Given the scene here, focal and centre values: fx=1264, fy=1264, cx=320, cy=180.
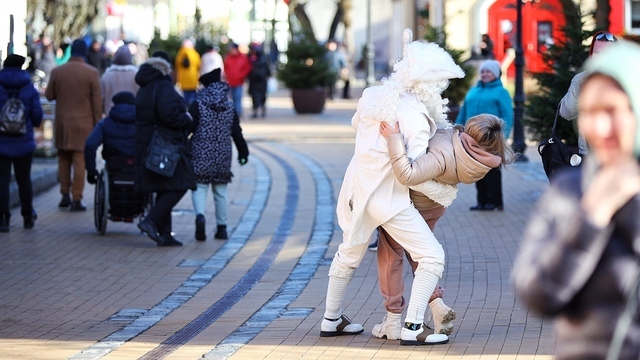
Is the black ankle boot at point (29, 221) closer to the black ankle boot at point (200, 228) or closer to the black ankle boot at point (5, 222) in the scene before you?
the black ankle boot at point (5, 222)

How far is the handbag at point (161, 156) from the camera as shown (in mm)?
10656

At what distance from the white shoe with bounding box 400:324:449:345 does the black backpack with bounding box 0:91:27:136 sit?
5.80 m

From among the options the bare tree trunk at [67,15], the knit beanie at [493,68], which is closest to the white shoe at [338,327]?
the knit beanie at [493,68]

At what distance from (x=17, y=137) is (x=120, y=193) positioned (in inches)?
44.9

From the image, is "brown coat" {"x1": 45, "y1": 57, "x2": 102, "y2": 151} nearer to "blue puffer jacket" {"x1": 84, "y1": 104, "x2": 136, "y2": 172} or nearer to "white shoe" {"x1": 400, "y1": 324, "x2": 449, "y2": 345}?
"blue puffer jacket" {"x1": 84, "y1": 104, "x2": 136, "y2": 172}

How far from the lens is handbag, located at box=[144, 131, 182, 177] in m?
10.7

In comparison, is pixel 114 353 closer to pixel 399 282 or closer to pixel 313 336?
pixel 313 336

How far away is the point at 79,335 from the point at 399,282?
6.39 feet

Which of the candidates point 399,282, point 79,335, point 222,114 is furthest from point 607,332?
point 222,114

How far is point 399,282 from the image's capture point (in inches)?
273

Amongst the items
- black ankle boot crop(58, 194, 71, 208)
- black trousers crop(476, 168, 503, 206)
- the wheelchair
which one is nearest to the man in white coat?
the wheelchair

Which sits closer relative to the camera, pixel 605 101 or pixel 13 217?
pixel 605 101

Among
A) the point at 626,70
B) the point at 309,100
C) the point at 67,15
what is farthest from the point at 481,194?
the point at 67,15

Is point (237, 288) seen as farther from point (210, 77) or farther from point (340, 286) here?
point (210, 77)
